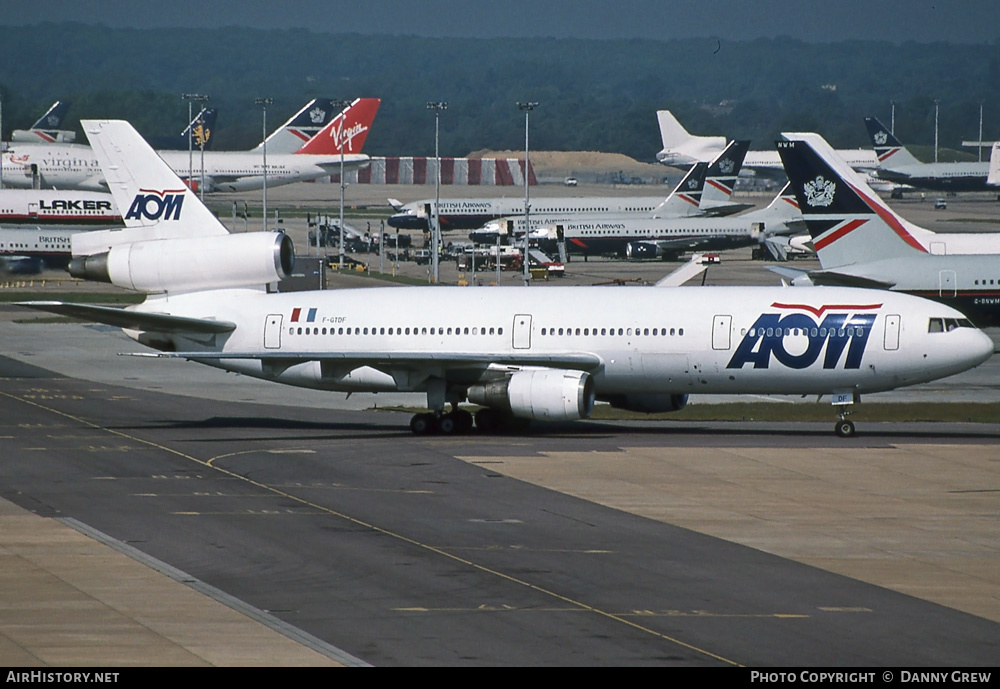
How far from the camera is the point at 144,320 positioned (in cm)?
4588

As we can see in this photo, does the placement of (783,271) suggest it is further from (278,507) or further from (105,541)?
(105,541)

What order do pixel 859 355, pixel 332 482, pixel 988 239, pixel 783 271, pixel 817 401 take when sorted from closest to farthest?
pixel 332 482 < pixel 859 355 < pixel 817 401 < pixel 783 271 < pixel 988 239

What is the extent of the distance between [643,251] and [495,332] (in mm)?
90223

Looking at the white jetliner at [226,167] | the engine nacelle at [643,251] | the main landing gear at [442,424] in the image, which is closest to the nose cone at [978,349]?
the main landing gear at [442,424]

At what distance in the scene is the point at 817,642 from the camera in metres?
22.0

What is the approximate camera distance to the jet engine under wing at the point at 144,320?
4328cm

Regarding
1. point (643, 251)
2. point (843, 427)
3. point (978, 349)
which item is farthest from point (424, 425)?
point (643, 251)

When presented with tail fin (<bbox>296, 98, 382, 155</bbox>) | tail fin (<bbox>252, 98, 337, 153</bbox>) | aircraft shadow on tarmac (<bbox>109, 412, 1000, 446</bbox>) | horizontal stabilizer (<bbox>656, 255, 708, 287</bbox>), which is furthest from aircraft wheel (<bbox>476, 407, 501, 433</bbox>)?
tail fin (<bbox>252, 98, 337, 153</bbox>)

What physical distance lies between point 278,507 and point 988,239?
181ft

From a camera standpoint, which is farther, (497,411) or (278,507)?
(497,411)

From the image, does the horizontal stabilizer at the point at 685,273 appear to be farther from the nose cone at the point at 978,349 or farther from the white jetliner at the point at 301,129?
the white jetliner at the point at 301,129

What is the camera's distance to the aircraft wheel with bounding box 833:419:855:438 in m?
44.7

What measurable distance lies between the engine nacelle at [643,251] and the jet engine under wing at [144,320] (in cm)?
9023
